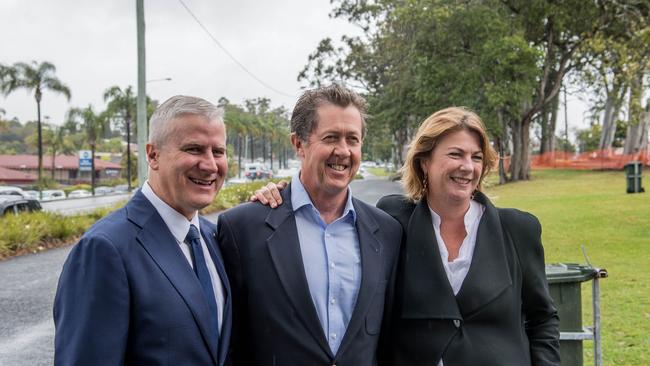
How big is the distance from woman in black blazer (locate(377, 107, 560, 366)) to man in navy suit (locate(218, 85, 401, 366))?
0.14 metres

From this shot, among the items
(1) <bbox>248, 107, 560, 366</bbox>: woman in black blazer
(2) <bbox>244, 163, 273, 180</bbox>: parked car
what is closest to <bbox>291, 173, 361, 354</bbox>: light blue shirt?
(1) <bbox>248, 107, 560, 366</bbox>: woman in black blazer

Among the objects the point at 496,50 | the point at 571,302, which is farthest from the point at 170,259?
the point at 496,50

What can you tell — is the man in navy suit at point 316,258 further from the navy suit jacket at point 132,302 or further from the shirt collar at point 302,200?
the navy suit jacket at point 132,302

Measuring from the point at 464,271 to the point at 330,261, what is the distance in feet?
2.17

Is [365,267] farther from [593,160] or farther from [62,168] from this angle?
[62,168]

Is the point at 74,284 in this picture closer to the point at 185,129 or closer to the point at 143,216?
the point at 143,216

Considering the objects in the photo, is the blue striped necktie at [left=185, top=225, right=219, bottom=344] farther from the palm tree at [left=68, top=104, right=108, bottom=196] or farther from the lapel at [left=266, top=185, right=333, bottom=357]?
the palm tree at [left=68, top=104, right=108, bottom=196]

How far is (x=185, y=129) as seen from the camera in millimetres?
2309

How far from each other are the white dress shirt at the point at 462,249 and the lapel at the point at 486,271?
0.04m

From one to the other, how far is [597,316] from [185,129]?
3224 millimetres

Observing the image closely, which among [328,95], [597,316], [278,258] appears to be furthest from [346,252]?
[597,316]

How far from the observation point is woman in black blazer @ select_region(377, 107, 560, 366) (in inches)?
108

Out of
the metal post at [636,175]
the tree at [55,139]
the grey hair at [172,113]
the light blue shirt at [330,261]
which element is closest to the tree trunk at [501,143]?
the metal post at [636,175]

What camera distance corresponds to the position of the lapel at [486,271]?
2748 millimetres
